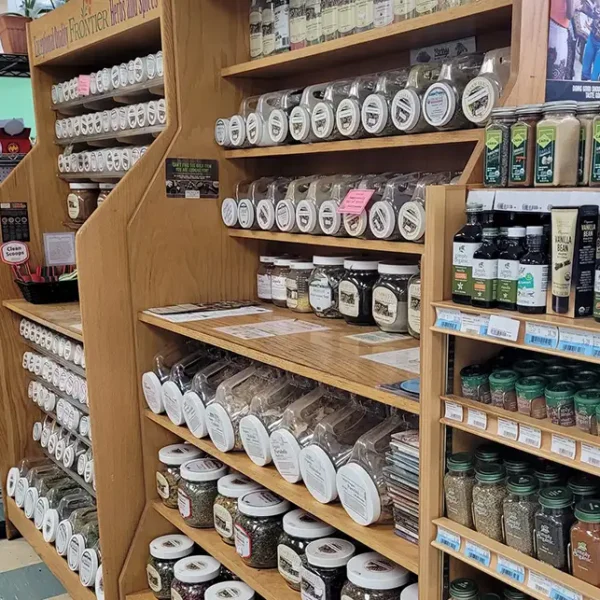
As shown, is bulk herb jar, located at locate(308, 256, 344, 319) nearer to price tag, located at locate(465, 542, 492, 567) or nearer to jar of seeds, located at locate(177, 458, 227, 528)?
jar of seeds, located at locate(177, 458, 227, 528)

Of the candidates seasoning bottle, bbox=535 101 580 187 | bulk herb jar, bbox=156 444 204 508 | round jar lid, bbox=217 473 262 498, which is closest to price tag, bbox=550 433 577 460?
seasoning bottle, bbox=535 101 580 187

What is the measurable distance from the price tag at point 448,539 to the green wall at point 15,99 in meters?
5.76

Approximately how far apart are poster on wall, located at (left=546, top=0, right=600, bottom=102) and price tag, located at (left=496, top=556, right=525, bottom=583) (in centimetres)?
81

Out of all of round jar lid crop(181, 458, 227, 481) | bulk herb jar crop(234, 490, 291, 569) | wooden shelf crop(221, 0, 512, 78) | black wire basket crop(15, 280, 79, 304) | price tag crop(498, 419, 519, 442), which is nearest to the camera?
price tag crop(498, 419, 519, 442)

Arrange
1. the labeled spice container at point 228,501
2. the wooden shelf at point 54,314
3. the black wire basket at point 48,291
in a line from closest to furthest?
the labeled spice container at point 228,501 < the wooden shelf at point 54,314 < the black wire basket at point 48,291

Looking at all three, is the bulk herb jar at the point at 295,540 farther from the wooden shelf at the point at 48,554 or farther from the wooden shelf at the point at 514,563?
the wooden shelf at the point at 48,554

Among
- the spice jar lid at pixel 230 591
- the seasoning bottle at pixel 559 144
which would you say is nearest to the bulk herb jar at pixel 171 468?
the spice jar lid at pixel 230 591

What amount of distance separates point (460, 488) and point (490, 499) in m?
0.06

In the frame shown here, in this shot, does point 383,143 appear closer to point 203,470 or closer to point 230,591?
point 203,470

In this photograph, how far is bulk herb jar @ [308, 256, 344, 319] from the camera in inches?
85.1

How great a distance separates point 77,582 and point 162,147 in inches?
63.9

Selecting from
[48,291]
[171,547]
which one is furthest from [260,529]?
[48,291]

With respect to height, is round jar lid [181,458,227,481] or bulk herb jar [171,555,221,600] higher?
round jar lid [181,458,227,481]

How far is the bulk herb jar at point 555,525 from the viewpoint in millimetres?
1129
